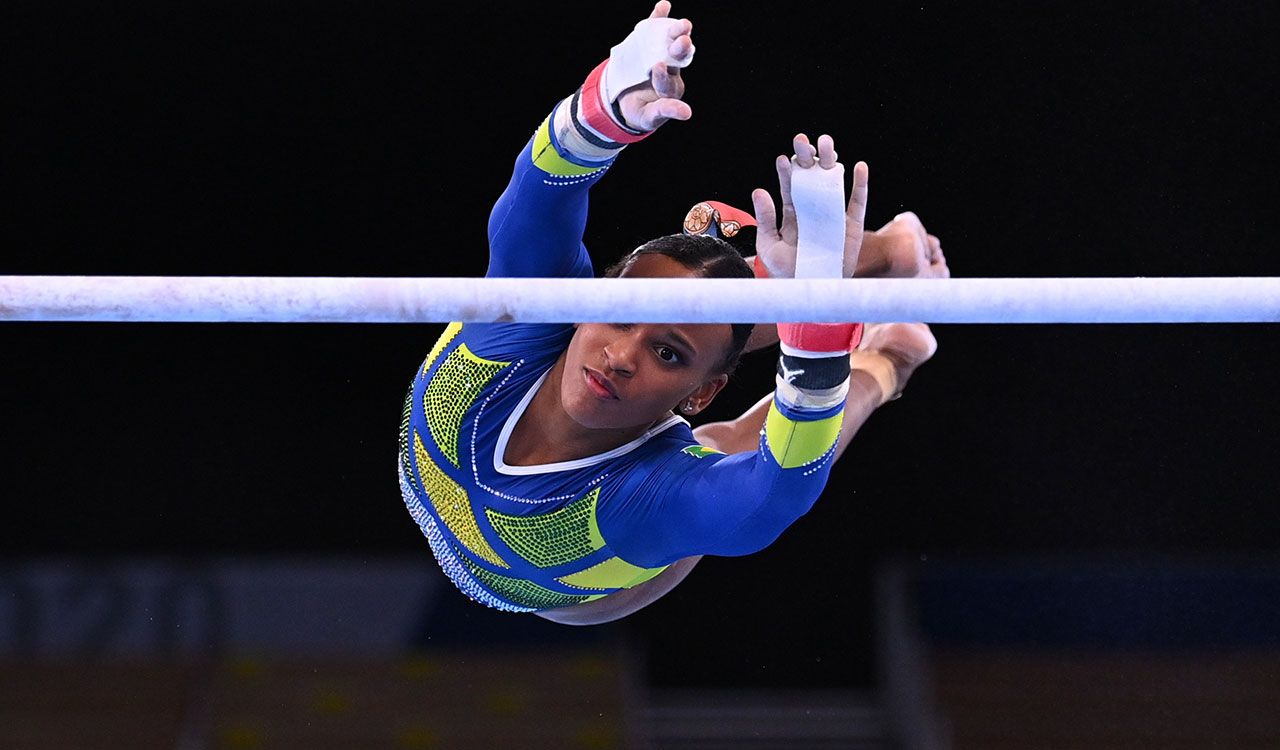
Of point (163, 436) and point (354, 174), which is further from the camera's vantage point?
point (163, 436)

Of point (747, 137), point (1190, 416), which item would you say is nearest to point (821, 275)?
point (747, 137)

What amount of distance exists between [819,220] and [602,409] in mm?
547

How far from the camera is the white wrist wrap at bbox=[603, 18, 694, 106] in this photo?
1.81 m

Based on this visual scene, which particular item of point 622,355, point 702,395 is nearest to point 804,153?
point 622,355

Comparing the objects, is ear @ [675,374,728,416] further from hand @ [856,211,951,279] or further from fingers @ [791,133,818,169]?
fingers @ [791,133,818,169]

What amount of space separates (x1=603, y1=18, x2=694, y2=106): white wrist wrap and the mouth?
0.42 meters

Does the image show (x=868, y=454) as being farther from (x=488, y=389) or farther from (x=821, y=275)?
(x=821, y=275)

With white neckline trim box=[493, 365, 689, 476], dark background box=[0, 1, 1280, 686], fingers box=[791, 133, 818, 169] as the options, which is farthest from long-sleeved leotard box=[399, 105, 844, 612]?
dark background box=[0, 1, 1280, 686]

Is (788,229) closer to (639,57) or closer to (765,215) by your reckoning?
(765,215)

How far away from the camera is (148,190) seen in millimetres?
4102

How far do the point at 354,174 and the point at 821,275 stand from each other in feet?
8.37

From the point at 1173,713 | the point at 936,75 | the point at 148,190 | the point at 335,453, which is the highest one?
the point at 936,75

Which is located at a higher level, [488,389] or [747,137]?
[747,137]

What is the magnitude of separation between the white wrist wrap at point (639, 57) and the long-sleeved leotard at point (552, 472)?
0.16 metres
